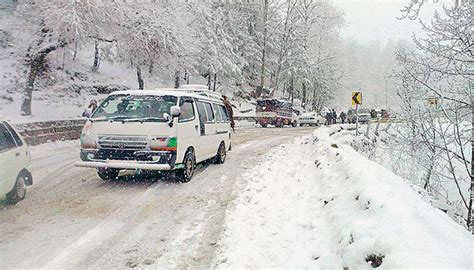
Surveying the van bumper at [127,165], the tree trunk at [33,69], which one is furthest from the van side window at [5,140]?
the tree trunk at [33,69]

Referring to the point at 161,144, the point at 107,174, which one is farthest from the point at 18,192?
the point at 161,144

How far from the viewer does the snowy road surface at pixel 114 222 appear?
471 centimetres

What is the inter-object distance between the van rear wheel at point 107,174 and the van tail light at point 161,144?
61.6 inches

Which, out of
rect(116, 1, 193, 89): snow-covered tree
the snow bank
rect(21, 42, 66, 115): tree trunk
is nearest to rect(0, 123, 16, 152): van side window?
the snow bank

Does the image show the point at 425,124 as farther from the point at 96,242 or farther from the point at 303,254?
the point at 96,242

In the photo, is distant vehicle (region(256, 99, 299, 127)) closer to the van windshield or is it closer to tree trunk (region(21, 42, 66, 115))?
tree trunk (region(21, 42, 66, 115))

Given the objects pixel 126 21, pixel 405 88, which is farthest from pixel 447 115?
pixel 126 21

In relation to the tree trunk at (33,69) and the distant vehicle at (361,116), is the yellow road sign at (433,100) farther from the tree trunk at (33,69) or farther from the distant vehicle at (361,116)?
the distant vehicle at (361,116)

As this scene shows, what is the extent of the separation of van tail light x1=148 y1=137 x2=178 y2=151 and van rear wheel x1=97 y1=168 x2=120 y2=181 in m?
1.56

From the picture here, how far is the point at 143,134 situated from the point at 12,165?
235cm

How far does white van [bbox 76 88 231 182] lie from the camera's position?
26.5 feet

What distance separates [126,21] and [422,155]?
1512 centimetres

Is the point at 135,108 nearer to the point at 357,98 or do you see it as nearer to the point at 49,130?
the point at 49,130

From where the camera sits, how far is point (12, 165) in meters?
6.86
